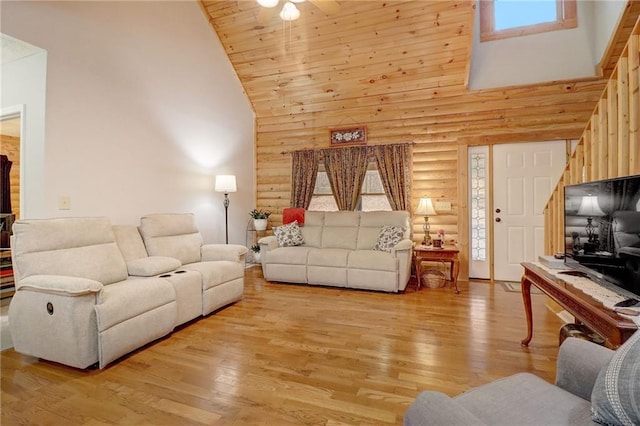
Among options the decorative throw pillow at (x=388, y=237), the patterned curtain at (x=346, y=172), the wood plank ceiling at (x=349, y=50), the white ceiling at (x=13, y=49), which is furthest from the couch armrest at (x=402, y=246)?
the white ceiling at (x=13, y=49)

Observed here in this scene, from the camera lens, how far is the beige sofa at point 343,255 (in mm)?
3971

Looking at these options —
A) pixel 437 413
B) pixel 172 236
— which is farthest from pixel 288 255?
pixel 437 413

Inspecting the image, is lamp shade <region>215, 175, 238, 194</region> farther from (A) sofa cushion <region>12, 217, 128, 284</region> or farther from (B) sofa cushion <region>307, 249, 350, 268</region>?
(A) sofa cushion <region>12, 217, 128, 284</region>

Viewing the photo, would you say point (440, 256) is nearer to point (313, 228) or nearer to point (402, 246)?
point (402, 246)

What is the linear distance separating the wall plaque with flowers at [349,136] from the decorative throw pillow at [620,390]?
4547 mm

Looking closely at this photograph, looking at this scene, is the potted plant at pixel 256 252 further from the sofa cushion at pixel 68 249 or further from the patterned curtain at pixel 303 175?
the sofa cushion at pixel 68 249

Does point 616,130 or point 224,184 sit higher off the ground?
point 616,130

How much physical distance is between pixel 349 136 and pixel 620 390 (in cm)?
476

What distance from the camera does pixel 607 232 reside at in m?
1.81

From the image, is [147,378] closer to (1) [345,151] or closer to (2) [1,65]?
(2) [1,65]

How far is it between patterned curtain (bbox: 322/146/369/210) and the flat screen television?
10.2ft

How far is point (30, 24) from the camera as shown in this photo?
8.32ft

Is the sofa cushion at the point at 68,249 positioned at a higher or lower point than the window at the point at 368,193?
lower

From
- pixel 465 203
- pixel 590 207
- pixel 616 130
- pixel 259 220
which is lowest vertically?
pixel 259 220
